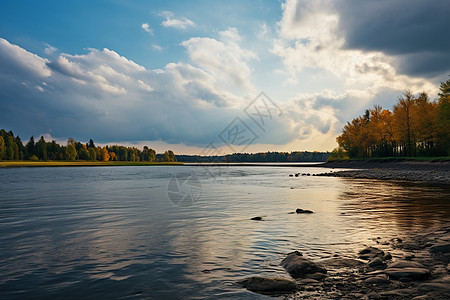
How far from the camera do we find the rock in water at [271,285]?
684cm

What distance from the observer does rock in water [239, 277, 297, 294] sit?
6.84 m

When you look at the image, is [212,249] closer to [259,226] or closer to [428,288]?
[259,226]

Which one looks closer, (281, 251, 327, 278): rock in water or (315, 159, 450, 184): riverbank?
(281, 251, 327, 278): rock in water

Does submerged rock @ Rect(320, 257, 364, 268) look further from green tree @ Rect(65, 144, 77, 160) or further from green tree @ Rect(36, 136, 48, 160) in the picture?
green tree @ Rect(65, 144, 77, 160)

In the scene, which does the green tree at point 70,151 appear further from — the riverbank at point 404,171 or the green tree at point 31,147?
the riverbank at point 404,171

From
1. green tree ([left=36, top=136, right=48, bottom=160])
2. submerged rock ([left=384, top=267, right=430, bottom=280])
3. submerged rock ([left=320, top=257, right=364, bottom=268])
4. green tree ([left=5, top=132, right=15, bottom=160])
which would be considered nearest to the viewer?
submerged rock ([left=384, top=267, right=430, bottom=280])

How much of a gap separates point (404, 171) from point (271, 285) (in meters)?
66.4

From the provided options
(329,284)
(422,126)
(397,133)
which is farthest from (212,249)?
(397,133)

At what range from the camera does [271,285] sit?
6.95 meters

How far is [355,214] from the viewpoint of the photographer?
17.9 m

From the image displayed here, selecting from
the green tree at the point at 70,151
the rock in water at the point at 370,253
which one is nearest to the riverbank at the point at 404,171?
the rock in water at the point at 370,253

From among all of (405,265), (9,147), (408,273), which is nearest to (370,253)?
(405,265)

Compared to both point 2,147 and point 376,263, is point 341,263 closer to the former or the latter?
point 376,263

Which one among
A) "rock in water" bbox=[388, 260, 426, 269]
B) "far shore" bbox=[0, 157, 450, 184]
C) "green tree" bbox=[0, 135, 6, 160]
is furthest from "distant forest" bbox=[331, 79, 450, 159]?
"green tree" bbox=[0, 135, 6, 160]
